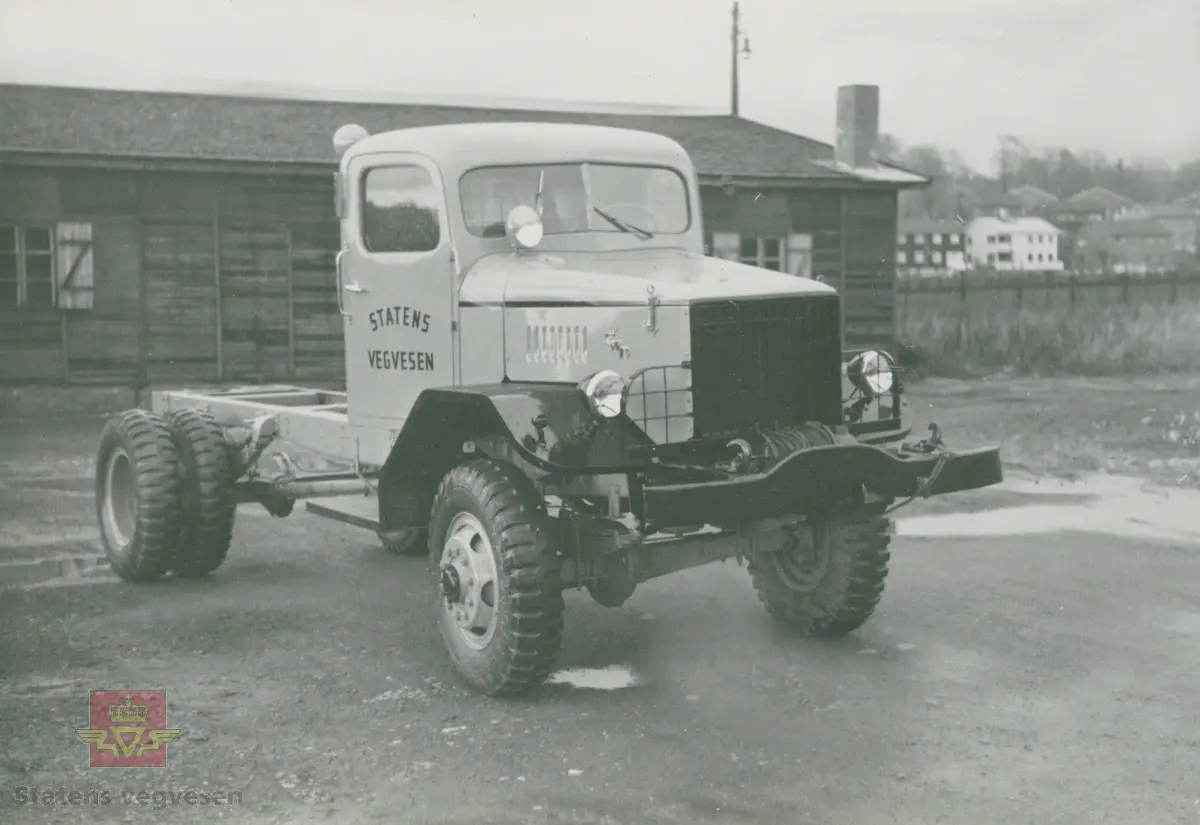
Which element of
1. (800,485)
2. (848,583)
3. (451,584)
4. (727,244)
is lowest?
(848,583)

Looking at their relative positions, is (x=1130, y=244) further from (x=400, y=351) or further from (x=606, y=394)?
(x=606, y=394)

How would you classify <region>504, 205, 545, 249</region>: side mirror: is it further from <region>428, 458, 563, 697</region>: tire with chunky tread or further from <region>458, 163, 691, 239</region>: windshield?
<region>428, 458, 563, 697</region>: tire with chunky tread

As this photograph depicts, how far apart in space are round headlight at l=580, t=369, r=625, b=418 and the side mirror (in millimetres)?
1168

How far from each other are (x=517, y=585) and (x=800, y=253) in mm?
16326

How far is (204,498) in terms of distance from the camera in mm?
7621

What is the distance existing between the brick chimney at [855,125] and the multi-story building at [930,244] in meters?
27.2

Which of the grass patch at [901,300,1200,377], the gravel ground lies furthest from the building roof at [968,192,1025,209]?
the gravel ground

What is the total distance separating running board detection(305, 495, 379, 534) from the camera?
733 centimetres

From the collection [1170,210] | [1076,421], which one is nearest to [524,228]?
[1076,421]

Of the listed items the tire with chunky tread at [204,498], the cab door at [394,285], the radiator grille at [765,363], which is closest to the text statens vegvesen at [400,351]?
the cab door at [394,285]

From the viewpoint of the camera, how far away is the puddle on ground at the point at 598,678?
18.9ft

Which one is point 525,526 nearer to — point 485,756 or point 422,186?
point 485,756

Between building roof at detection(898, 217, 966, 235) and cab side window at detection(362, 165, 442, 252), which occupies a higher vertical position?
building roof at detection(898, 217, 966, 235)

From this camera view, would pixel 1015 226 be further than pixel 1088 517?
Yes
